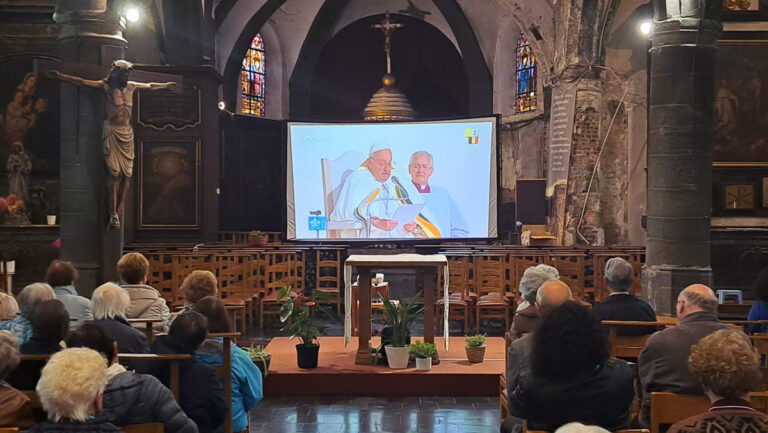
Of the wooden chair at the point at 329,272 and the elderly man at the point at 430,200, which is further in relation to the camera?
the elderly man at the point at 430,200

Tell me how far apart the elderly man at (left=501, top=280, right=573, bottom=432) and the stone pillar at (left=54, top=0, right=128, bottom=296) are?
18.3 ft

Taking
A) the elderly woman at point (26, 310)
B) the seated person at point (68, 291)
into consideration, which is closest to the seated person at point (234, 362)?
the elderly woman at point (26, 310)

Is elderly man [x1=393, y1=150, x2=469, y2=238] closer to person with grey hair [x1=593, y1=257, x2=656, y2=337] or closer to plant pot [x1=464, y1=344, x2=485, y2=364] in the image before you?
plant pot [x1=464, y1=344, x2=485, y2=364]

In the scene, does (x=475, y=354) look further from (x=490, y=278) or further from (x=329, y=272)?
(x=329, y=272)

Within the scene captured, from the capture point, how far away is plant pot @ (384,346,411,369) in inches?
266

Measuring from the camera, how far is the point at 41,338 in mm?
3730

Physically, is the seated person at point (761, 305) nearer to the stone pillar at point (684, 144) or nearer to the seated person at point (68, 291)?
the stone pillar at point (684, 144)

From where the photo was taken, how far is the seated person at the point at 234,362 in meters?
4.16

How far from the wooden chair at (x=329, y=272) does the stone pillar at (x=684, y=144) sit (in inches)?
157

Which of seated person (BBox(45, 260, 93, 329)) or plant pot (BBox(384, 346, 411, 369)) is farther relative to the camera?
plant pot (BBox(384, 346, 411, 369))

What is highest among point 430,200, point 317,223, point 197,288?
point 430,200

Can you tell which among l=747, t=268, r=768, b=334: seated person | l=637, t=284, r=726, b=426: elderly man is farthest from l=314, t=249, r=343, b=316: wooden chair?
l=637, t=284, r=726, b=426: elderly man

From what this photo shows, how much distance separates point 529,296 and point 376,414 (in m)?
1.58

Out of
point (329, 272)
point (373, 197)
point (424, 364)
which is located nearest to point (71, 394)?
point (424, 364)
